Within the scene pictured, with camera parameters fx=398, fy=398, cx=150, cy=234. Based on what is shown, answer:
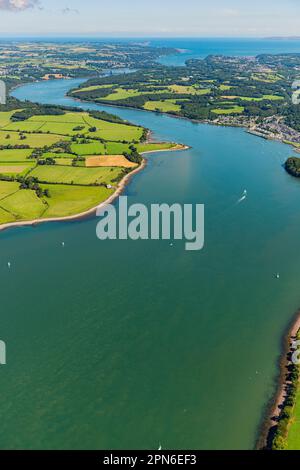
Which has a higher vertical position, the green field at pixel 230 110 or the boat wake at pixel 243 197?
the green field at pixel 230 110

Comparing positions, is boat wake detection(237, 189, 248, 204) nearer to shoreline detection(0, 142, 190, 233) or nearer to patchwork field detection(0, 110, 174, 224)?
shoreline detection(0, 142, 190, 233)

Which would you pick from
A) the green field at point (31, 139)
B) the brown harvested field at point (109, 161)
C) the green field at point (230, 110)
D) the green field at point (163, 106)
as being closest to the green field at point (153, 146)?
the brown harvested field at point (109, 161)

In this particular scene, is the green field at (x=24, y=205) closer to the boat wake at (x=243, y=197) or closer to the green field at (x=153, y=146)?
the boat wake at (x=243, y=197)

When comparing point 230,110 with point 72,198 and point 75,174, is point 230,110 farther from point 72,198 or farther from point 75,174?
point 72,198

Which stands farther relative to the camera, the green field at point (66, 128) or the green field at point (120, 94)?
the green field at point (120, 94)

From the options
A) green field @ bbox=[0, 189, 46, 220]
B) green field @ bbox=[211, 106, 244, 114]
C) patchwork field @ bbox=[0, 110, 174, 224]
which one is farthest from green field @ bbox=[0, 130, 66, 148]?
green field @ bbox=[211, 106, 244, 114]
